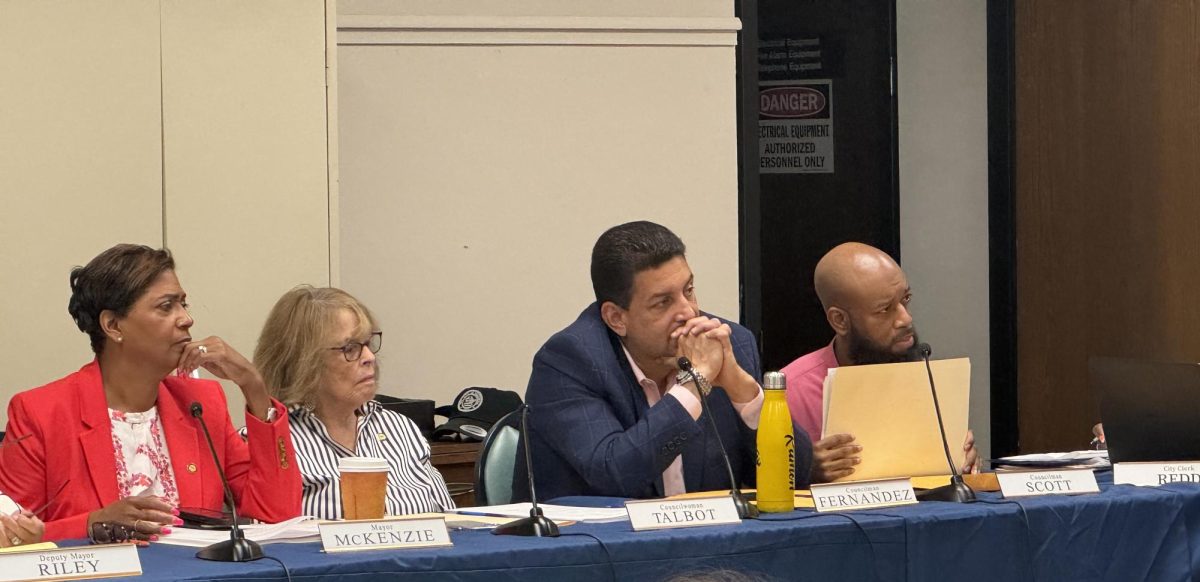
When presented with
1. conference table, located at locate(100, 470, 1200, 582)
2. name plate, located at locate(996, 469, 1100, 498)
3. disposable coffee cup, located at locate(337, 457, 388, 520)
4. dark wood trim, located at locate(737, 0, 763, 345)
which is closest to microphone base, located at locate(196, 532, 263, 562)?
conference table, located at locate(100, 470, 1200, 582)

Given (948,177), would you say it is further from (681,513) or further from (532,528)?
(532,528)

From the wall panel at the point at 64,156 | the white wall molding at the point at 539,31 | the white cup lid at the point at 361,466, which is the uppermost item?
the white wall molding at the point at 539,31

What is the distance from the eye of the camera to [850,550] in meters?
2.20

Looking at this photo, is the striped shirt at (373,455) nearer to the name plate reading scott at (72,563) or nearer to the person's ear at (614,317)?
the person's ear at (614,317)

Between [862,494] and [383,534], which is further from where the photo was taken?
[862,494]

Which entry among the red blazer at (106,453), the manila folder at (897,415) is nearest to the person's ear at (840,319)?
the manila folder at (897,415)

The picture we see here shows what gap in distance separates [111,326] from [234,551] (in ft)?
3.09

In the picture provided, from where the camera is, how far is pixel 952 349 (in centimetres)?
538

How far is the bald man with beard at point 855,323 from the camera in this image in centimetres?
313

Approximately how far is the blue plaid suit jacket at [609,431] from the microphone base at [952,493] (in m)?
0.29

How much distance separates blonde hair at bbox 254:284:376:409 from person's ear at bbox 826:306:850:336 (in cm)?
99

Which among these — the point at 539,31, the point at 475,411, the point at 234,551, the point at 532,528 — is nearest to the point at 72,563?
the point at 234,551

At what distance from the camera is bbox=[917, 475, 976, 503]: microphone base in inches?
95.0

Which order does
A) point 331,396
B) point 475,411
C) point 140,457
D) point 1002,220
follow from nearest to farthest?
point 140,457
point 331,396
point 475,411
point 1002,220
